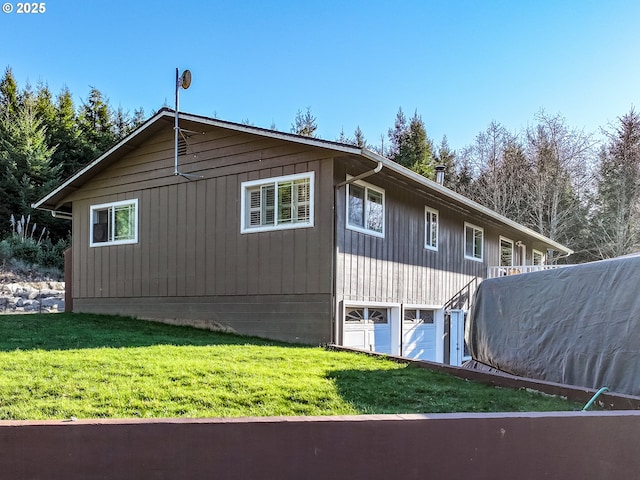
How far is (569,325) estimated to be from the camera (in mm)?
5719

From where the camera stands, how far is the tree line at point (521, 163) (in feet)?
73.9

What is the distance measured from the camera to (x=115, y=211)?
39.2 ft

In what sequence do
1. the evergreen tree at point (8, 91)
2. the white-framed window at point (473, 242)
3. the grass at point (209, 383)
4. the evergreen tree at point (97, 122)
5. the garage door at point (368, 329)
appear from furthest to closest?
1. the evergreen tree at point (97, 122)
2. the evergreen tree at point (8, 91)
3. the white-framed window at point (473, 242)
4. the garage door at point (368, 329)
5. the grass at point (209, 383)

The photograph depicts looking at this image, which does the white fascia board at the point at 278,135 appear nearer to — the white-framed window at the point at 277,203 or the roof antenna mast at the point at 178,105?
the roof antenna mast at the point at 178,105

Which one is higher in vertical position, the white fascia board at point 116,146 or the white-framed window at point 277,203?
the white fascia board at point 116,146

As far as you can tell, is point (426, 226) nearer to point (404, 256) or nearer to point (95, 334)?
point (404, 256)

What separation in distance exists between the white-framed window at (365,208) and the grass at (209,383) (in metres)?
2.67

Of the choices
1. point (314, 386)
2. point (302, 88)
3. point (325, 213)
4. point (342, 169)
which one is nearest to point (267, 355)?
point (314, 386)

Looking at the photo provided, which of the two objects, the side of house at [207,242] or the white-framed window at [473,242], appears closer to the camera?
the side of house at [207,242]

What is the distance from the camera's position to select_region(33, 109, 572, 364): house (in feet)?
28.8

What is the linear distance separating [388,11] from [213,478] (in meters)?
11.3

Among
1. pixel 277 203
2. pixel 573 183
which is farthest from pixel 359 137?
pixel 277 203

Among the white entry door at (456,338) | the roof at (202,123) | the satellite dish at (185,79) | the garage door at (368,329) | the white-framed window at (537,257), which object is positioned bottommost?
the white entry door at (456,338)

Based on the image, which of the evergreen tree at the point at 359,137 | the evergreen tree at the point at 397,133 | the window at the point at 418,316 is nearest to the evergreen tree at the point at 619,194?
the evergreen tree at the point at 397,133
